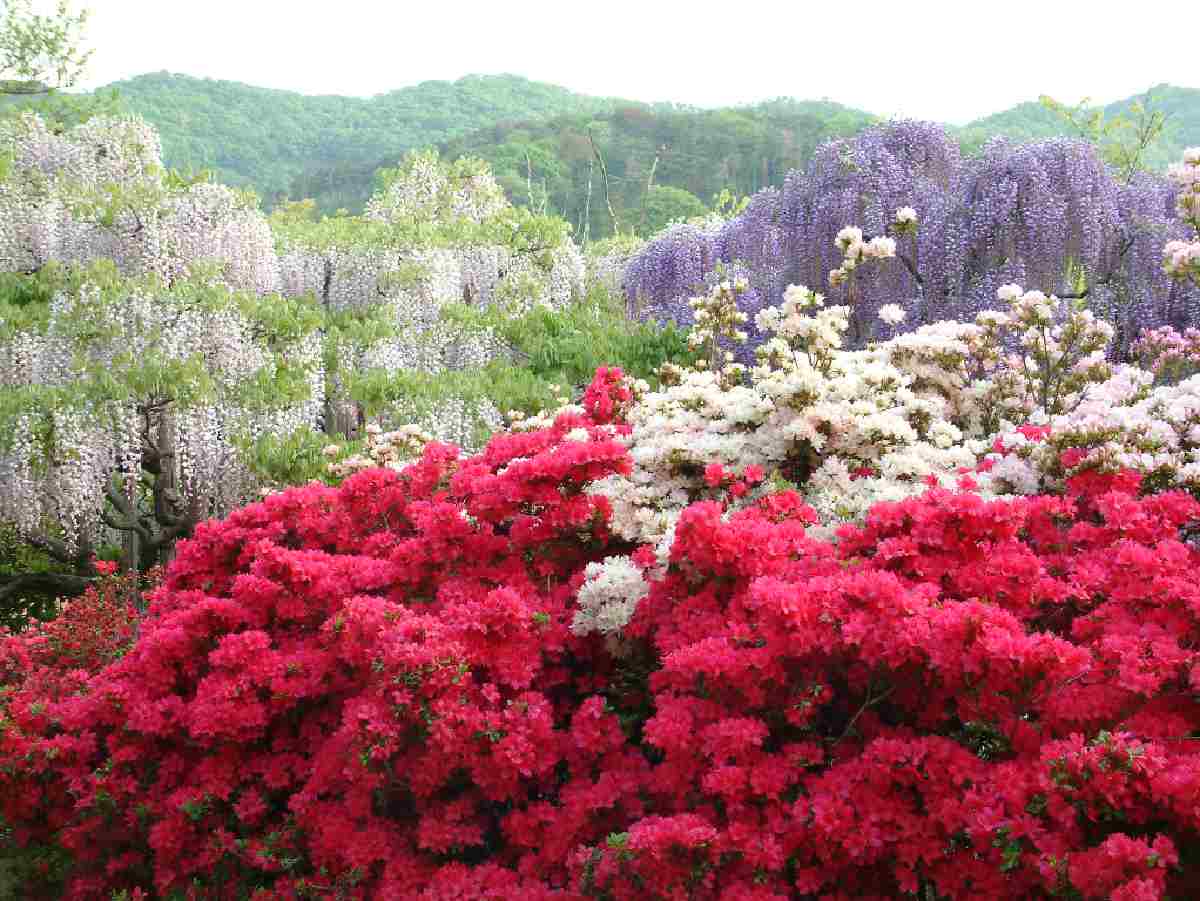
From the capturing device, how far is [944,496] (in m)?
2.91

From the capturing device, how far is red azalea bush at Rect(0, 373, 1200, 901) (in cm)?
224

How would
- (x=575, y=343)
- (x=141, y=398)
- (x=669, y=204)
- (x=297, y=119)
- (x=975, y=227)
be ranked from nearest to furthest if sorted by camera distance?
1. (x=141, y=398)
2. (x=975, y=227)
3. (x=575, y=343)
4. (x=669, y=204)
5. (x=297, y=119)

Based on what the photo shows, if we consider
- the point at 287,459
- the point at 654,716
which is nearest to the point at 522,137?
the point at 287,459

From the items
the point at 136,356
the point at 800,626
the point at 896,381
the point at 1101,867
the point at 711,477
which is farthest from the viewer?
the point at 136,356

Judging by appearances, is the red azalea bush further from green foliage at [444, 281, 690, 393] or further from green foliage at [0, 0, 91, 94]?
green foliage at [0, 0, 91, 94]

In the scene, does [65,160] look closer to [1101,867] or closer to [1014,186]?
[1014,186]

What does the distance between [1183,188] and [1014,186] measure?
1.90 metres

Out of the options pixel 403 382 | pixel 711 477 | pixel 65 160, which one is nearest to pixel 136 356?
pixel 403 382

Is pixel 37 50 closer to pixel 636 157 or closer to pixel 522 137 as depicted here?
pixel 522 137

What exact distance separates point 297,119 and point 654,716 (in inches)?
2030

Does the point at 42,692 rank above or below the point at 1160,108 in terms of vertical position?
below

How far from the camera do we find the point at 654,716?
113 inches

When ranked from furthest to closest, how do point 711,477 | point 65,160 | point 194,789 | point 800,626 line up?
point 65,160, point 711,477, point 194,789, point 800,626

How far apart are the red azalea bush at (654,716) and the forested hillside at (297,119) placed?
124ft
